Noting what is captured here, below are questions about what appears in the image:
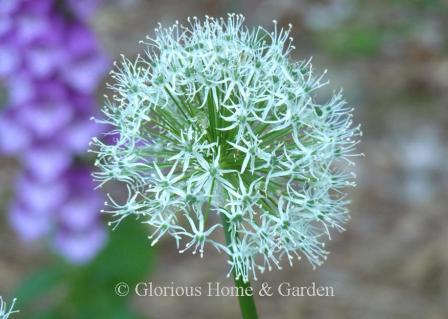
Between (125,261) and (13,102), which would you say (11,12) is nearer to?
(13,102)

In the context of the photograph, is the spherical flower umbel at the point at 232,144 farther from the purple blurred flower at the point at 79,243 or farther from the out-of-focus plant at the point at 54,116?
the purple blurred flower at the point at 79,243

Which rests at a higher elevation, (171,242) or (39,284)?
(171,242)

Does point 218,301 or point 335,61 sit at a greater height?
point 335,61

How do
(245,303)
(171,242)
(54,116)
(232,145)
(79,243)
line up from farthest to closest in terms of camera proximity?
(171,242)
(79,243)
(54,116)
(232,145)
(245,303)

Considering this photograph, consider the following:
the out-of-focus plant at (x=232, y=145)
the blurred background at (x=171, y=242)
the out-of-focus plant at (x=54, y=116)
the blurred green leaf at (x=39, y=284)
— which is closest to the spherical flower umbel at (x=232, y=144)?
the out-of-focus plant at (x=232, y=145)

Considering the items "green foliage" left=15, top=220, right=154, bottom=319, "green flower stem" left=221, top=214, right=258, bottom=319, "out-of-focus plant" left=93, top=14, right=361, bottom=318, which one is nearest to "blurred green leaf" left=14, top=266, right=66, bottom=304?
"green foliage" left=15, top=220, right=154, bottom=319

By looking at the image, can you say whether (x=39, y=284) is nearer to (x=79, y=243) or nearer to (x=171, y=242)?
(x=79, y=243)

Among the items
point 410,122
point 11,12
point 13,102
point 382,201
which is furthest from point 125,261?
point 410,122

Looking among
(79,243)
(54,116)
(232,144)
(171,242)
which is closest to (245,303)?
(232,144)
